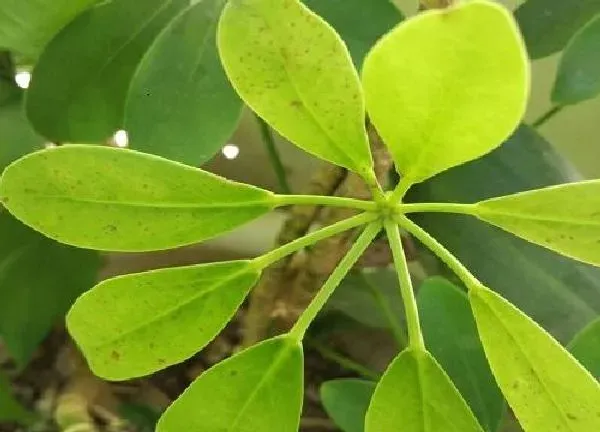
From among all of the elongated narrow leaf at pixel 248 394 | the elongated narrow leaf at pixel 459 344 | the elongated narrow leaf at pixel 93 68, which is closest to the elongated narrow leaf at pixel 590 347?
the elongated narrow leaf at pixel 459 344

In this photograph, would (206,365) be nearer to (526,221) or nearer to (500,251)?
(500,251)

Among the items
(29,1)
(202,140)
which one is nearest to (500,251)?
(202,140)

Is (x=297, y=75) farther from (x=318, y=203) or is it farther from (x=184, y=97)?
(x=184, y=97)

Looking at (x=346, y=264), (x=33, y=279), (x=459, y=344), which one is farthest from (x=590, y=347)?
(x=33, y=279)

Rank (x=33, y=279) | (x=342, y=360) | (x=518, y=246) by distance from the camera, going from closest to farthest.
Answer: (x=518, y=246), (x=33, y=279), (x=342, y=360)

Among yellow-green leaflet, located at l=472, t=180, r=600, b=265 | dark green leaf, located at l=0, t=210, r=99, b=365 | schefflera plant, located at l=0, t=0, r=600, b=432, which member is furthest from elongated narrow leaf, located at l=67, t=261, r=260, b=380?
dark green leaf, located at l=0, t=210, r=99, b=365
